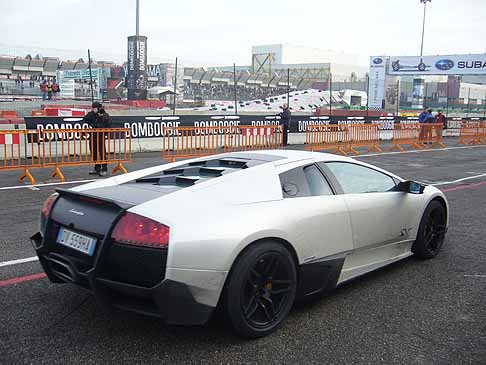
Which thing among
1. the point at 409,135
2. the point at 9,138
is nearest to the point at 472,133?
the point at 409,135

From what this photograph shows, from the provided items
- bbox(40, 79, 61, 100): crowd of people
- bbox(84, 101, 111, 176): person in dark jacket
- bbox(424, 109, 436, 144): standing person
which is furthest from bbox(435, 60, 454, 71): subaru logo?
bbox(84, 101, 111, 176): person in dark jacket

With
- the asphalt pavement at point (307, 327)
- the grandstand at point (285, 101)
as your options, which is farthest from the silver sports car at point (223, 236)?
the grandstand at point (285, 101)

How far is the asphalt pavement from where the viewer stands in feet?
10.8

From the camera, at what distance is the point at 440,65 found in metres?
40.9

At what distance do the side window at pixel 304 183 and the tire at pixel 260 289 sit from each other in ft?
1.78

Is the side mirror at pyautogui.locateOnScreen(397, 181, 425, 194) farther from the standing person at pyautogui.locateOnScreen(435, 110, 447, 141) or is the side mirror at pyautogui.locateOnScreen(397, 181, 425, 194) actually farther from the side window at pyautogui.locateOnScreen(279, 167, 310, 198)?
the standing person at pyautogui.locateOnScreen(435, 110, 447, 141)

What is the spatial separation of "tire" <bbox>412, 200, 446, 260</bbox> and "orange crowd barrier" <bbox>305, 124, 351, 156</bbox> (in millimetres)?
12304

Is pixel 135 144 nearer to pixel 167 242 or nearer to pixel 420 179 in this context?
pixel 420 179

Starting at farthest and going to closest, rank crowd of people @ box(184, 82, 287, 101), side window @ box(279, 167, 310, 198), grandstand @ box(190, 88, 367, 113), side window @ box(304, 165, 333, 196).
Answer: crowd of people @ box(184, 82, 287, 101)
grandstand @ box(190, 88, 367, 113)
side window @ box(304, 165, 333, 196)
side window @ box(279, 167, 310, 198)

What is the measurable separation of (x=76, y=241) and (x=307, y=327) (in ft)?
5.86

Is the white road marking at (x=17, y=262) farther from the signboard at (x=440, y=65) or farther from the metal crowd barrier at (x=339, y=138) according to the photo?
the signboard at (x=440, y=65)

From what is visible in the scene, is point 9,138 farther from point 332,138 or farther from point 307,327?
point 332,138

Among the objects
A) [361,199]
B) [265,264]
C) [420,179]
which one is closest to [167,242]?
[265,264]

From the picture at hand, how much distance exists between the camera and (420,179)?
11852 millimetres
